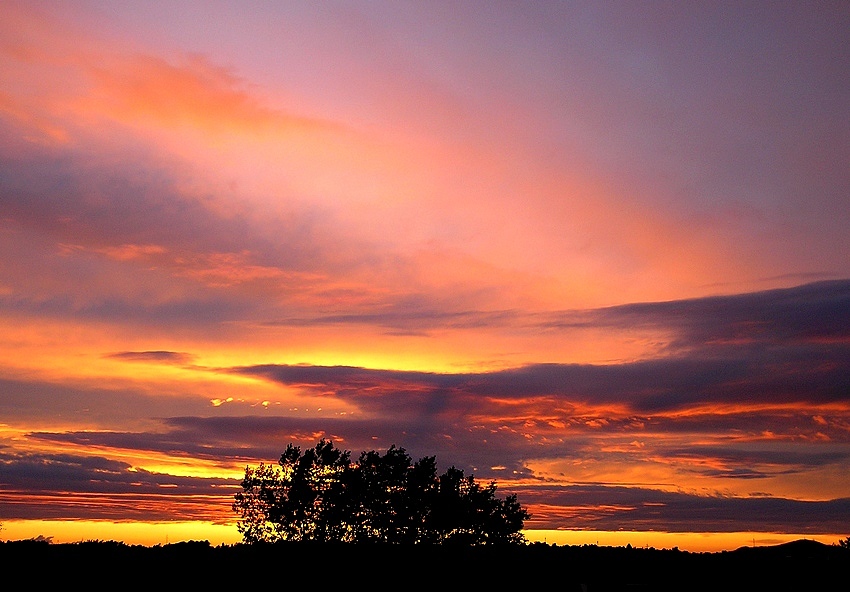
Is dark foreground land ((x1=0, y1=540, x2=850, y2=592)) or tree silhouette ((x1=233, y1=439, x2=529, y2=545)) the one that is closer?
dark foreground land ((x1=0, y1=540, x2=850, y2=592))

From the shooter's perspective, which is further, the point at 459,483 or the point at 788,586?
the point at 459,483

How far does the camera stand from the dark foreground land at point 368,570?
38188 millimetres

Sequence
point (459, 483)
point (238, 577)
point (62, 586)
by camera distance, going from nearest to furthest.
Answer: point (62, 586) < point (238, 577) < point (459, 483)

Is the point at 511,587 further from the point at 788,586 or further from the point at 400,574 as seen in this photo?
the point at 788,586

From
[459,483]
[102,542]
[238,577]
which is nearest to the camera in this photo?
[238,577]

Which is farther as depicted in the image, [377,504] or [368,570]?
[377,504]

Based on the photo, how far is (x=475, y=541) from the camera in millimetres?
99938

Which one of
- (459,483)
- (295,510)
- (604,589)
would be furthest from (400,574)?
(459,483)

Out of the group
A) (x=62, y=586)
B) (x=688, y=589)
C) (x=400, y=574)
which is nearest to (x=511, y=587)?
(x=400, y=574)

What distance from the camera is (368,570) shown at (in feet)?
150

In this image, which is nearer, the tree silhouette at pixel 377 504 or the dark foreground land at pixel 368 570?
the dark foreground land at pixel 368 570

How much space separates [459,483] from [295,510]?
68.6 ft

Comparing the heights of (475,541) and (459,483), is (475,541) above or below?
below

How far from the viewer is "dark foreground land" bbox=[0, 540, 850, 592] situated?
A: 38188 millimetres
